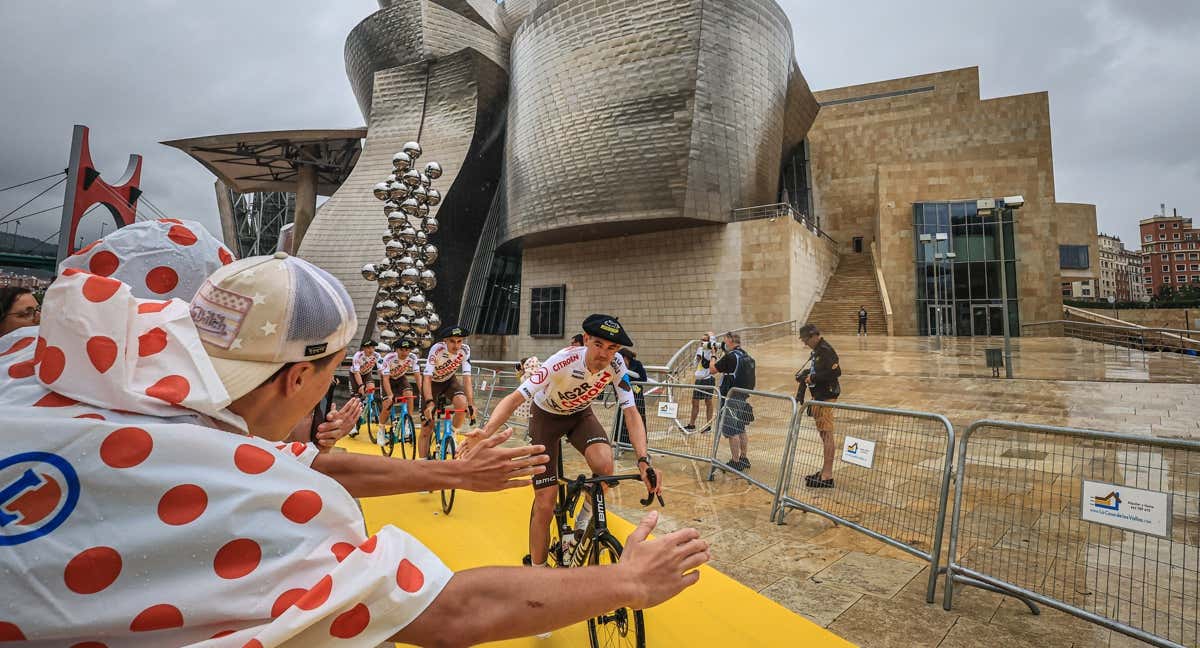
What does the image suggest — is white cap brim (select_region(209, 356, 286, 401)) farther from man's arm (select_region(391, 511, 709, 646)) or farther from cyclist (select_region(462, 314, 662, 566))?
cyclist (select_region(462, 314, 662, 566))

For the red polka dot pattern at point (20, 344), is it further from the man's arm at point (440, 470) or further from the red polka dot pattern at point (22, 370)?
the man's arm at point (440, 470)

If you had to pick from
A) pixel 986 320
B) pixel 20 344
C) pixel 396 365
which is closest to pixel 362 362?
pixel 396 365

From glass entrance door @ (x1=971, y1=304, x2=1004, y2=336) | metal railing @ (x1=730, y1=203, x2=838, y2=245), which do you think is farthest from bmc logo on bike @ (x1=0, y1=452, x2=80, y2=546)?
glass entrance door @ (x1=971, y1=304, x2=1004, y2=336)

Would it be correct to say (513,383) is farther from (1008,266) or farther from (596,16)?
(1008,266)

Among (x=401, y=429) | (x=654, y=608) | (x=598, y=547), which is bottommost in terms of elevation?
(x=654, y=608)

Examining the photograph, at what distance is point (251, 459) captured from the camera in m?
0.93

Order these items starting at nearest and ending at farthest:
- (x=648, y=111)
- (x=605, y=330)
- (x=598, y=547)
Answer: (x=598, y=547)
(x=605, y=330)
(x=648, y=111)

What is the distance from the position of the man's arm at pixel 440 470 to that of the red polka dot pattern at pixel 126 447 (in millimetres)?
834

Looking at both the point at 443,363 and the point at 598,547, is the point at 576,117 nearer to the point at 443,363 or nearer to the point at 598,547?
the point at 443,363

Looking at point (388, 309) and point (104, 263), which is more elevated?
point (388, 309)

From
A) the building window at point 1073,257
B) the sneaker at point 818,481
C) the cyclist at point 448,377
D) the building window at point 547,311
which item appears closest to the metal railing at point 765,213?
the building window at point 547,311

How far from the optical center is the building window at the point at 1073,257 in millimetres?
38344

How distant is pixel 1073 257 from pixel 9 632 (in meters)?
52.0

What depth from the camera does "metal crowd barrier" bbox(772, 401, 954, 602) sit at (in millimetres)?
4699
